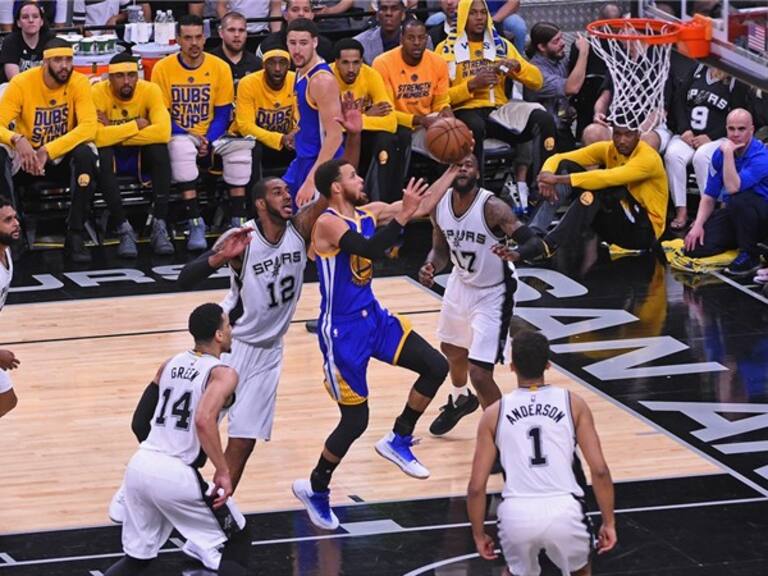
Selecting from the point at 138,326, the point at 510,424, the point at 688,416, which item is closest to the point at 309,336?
the point at 138,326

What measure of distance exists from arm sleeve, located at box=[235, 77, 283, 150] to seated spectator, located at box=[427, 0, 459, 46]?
1.77m

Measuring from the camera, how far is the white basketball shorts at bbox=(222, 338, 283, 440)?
823 centimetres

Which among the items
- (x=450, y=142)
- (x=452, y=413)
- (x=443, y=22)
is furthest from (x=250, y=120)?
(x=450, y=142)

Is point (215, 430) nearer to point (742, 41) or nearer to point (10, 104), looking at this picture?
point (742, 41)

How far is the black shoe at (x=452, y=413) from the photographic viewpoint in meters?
9.51

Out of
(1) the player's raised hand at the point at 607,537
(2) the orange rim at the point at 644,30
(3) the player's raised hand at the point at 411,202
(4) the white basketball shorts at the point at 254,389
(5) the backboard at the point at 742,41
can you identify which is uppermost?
(5) the backboard at the point at 742,41

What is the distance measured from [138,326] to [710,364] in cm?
375

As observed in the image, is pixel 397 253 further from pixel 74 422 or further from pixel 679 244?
pixel 74 422

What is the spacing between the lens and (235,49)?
1370cm

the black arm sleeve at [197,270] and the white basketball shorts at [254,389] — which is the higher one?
the black arm sleeve at [197,270]

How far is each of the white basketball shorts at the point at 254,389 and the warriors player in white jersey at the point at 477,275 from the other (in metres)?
1.01

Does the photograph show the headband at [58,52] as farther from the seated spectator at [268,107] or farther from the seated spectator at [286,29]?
the seated spectator at [286,29]

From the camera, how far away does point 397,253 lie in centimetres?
1307

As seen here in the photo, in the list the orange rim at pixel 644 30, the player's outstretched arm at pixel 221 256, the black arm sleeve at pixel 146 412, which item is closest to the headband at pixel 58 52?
the orange rim at pixel 644 30
